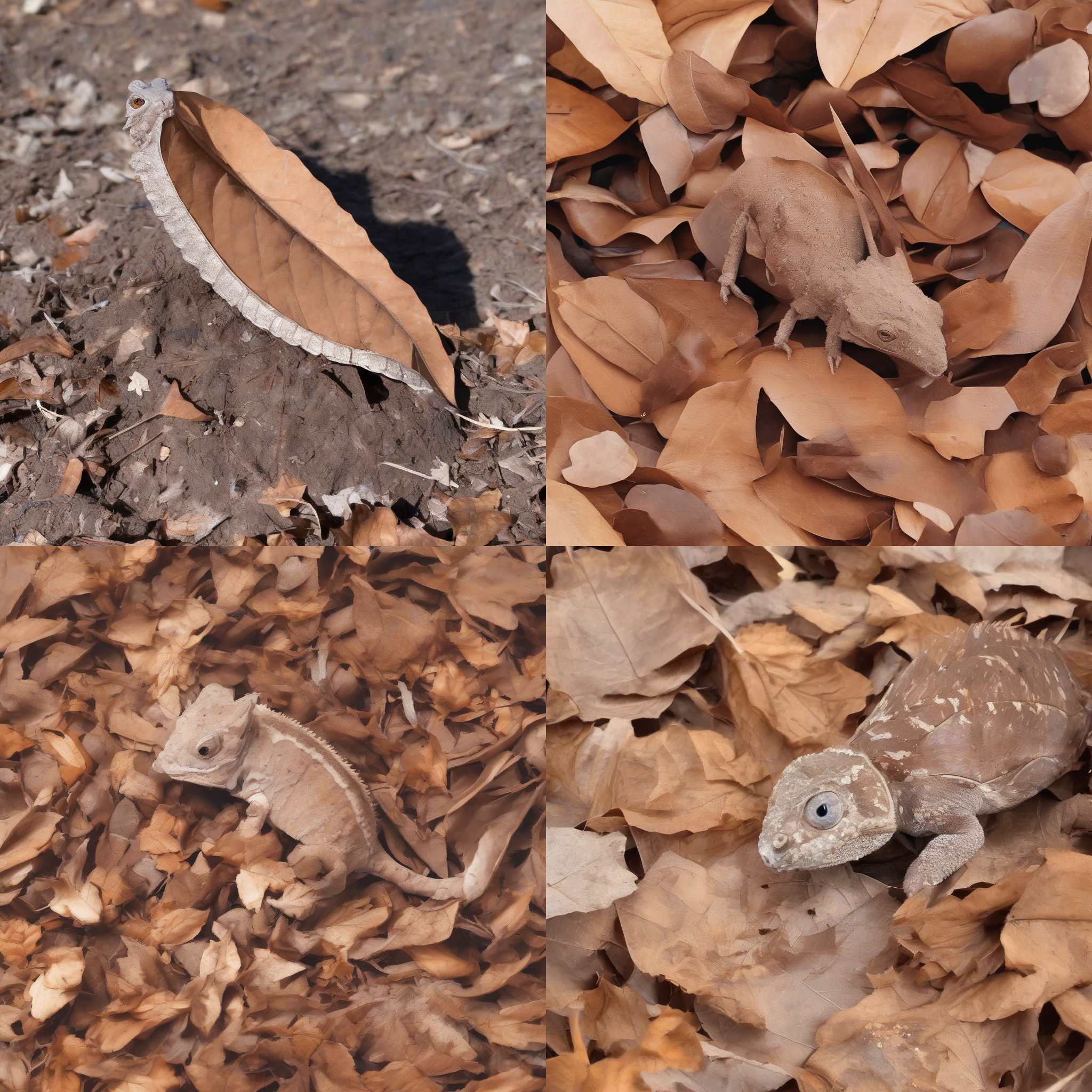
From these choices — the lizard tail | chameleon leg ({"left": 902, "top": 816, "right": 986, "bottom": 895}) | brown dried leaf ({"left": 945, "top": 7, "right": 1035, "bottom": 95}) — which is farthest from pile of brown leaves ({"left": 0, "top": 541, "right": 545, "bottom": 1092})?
brown dried leaf ({"left": 945, "top": 7, "right": 1035, "bottom": 95})

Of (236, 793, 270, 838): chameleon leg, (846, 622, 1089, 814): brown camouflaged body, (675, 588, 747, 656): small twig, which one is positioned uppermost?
(236, 793, 270, 838): chameleon leg

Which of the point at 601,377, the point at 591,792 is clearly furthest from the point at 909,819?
the point at 601,377

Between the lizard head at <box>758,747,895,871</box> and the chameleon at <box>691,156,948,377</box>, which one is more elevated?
the chameleon at <box>691,156,948,377</box>

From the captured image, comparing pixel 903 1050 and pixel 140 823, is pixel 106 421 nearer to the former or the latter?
pixel 140 823

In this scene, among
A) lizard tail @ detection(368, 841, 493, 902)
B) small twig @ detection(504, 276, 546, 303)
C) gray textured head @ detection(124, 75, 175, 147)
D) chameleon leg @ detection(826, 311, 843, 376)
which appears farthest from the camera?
small twig @ detection(504, 276, 546, 303)

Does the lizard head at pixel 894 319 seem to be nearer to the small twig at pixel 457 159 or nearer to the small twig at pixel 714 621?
the small twig at pixel 714 621

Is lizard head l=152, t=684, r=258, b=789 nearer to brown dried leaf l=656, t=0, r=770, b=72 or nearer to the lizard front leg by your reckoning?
the lizard front leg
